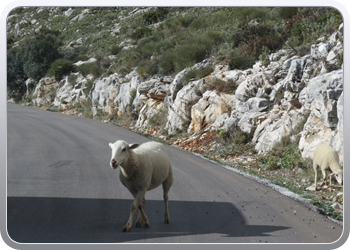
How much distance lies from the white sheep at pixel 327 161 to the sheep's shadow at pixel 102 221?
5.44 ft

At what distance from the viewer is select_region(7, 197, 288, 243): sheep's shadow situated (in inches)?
267

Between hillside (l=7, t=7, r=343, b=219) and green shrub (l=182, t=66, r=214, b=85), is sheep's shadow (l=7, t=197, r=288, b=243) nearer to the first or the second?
hillside (l=7, t=7, r=343, b=219)

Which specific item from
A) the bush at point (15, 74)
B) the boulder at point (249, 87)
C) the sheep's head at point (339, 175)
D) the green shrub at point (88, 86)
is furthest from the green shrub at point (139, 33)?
the sheep's head at point (339, 175)

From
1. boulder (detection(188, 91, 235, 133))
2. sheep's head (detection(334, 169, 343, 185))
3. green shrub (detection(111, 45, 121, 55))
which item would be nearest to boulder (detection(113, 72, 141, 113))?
green shrub (detection(111, 45, 121, 55))

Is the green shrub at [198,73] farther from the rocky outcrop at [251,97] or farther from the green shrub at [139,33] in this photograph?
the green shrub at [139,33]

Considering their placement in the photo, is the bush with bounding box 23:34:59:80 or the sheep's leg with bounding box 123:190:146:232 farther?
the bush with bounding box 23:34:59:80

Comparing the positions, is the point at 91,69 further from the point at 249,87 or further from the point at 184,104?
the point at 249,87

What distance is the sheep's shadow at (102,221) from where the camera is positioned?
6.79 meters

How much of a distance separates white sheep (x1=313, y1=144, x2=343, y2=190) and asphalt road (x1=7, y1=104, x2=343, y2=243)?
932 mm

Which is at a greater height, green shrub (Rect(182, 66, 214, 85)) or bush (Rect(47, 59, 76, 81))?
bush (Rect(47, 59, 76, 81))

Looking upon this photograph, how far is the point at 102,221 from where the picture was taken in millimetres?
7008

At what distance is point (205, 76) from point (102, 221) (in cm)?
744

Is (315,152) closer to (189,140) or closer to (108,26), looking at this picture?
(189,140)
